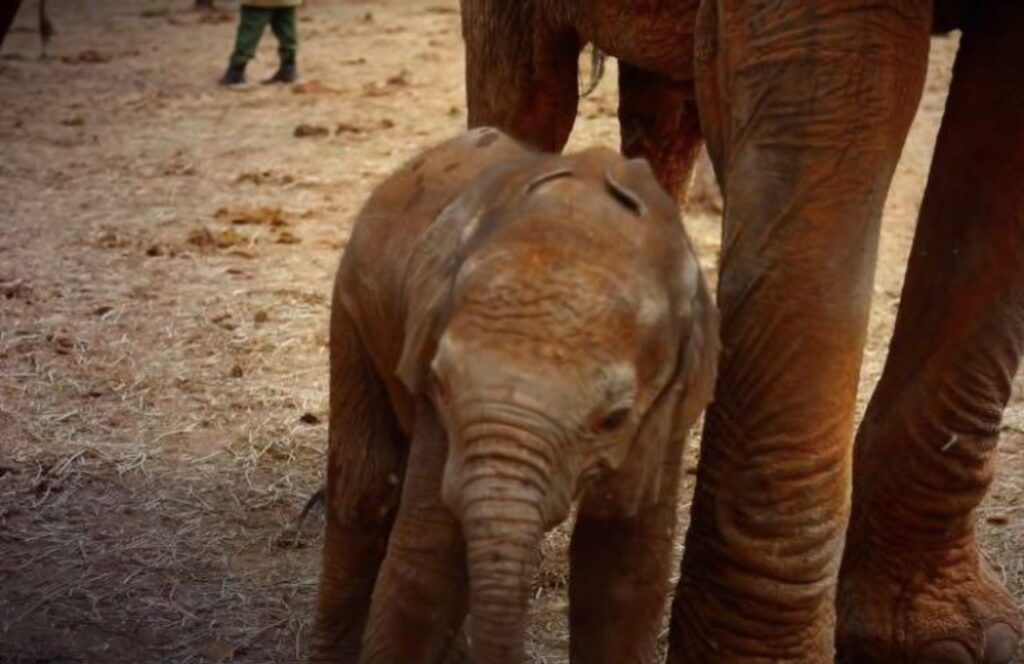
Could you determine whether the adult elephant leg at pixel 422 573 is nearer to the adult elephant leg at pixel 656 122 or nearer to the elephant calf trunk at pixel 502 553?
the elephant calf trunk at pixel 502 553

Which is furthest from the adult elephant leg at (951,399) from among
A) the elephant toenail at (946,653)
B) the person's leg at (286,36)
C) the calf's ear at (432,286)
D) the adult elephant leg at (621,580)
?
the person's leg at (286,36)

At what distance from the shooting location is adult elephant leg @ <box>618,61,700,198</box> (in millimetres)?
4371

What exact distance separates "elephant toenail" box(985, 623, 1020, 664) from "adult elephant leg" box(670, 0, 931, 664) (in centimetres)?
62

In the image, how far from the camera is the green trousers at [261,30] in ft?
32.0

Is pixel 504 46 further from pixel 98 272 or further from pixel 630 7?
pixel 98 272

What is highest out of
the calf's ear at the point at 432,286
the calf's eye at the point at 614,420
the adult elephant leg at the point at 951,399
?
the calf's ear at the point at 432,286

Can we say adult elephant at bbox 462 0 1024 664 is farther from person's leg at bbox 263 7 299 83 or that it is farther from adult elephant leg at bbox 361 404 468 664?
person's leg at bbox 263 7 299 83

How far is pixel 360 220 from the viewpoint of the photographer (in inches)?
107

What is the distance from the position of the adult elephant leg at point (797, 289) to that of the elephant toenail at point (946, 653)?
57 cm

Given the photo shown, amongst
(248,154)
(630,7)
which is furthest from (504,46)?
(248,154)

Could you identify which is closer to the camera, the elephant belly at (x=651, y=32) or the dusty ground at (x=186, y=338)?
the dusty ground at (x=186, y=338)

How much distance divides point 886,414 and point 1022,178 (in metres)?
0.47

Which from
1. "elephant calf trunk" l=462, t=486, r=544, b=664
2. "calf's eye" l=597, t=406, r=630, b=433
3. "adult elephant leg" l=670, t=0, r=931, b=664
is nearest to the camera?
"elephant calf trunk" l=462, t=486, r=544, b=664

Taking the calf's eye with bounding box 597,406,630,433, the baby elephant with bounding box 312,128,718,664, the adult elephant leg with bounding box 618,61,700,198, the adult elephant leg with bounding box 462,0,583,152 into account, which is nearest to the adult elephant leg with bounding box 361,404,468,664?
the baby elephant with bounding box 312,128,718,664
